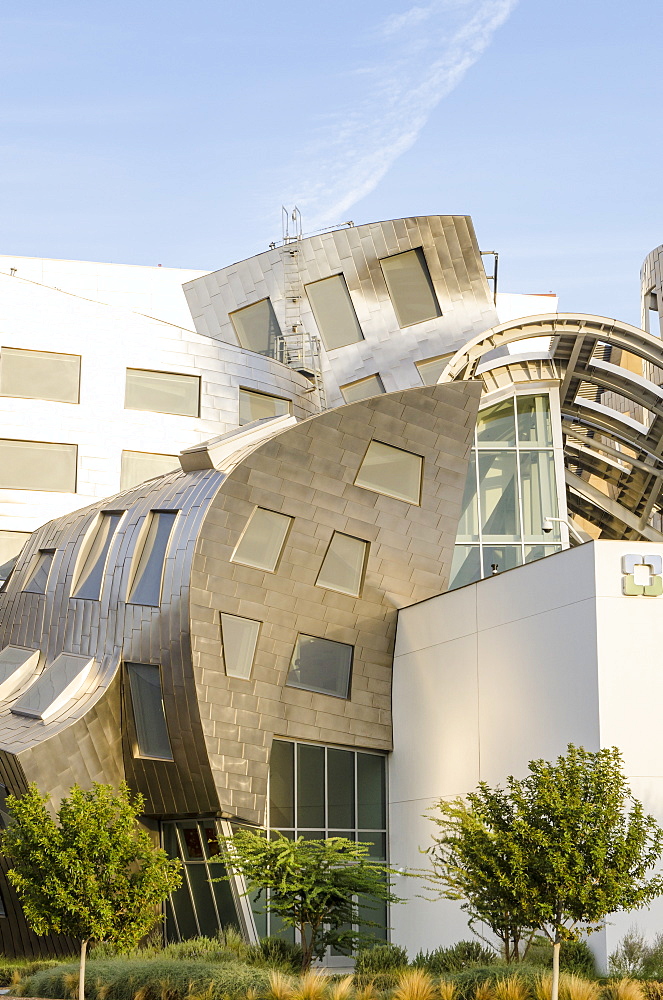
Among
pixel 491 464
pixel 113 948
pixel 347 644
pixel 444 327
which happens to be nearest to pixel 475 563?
pixel 491 464

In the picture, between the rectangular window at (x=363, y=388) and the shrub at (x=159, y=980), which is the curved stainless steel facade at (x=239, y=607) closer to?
the shrub at (x=159, y=980)

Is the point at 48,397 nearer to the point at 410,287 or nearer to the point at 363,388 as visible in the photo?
the point at 363,388

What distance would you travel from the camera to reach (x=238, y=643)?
27.3 m

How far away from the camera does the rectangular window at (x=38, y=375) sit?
38.0 m

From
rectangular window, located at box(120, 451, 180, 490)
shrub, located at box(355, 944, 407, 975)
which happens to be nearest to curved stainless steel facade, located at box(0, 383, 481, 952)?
shrub, located at box(355, 944, 407, 975)

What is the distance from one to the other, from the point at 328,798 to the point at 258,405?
51.8 ft

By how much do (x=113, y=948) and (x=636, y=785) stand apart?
11.3 m

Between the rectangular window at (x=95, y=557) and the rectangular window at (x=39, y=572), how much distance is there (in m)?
1.34

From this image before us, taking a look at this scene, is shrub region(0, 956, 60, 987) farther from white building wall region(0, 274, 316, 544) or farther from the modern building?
white building wall region(0, 274, 316, 544)

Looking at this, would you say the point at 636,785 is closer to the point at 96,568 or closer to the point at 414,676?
the point at 414,676

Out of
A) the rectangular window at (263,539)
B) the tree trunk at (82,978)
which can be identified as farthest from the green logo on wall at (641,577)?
the tree trunk at (82,978)

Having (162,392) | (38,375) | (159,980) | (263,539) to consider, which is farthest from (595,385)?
(159,980)

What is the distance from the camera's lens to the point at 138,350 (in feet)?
129

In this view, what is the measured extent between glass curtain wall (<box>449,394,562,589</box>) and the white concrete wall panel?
580cm
